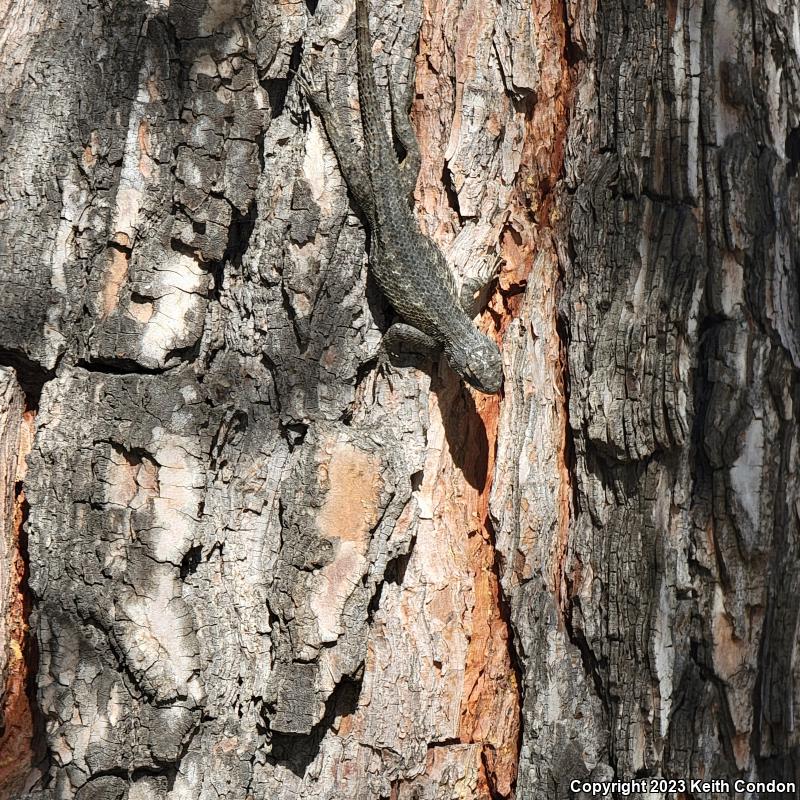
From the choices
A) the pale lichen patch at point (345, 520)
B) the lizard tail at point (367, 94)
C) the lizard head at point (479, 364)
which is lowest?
the pale lichen patch at point (345, 520)

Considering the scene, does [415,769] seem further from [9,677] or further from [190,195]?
[190,195]

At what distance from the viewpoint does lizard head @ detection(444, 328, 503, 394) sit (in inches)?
99.5

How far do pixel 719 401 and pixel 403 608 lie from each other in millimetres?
1148

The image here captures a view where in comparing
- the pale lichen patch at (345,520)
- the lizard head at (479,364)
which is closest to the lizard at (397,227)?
the lizard head at (479,364)

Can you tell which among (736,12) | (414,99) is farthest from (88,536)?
(736,12)

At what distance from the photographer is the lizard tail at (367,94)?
245 centimetres

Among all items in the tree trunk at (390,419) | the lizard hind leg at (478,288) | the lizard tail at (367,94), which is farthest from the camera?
the lizard hind leg at (478,288)

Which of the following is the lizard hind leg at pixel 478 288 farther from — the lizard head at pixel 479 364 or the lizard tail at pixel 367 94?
the lizard tail at pixel 367 94

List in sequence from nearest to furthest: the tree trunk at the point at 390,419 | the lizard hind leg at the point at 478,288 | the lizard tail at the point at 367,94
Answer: the tree trunk at the point at 390,419, the lizard tail at the point at 367,94, the lizard hind leg at the point at 478,288

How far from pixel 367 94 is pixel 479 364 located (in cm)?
92

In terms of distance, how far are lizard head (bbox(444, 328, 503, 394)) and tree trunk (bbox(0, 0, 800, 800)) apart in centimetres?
6

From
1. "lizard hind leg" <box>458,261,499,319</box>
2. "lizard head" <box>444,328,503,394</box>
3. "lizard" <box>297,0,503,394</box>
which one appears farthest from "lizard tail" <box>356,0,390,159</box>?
"lizard head" <box>444,328,503,394</box>

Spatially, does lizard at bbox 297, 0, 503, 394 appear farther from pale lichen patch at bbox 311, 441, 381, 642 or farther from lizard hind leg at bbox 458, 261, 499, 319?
pale lichen patch at bbox 311, 441, 381, 642

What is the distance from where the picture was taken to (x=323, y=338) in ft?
8.08
